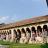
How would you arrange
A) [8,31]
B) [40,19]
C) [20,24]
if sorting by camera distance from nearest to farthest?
[40,19] → [20,24] → [8,31]

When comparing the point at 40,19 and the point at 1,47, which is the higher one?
the point at 40,19

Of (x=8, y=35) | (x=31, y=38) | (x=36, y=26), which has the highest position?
(x=36, y=26)

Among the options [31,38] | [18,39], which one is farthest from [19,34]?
[31,38]

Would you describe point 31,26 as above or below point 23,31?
above

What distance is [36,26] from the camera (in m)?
11.8

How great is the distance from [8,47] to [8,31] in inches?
262

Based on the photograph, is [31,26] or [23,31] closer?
[31,26]

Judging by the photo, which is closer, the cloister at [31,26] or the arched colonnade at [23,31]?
the cloister at [31,26]

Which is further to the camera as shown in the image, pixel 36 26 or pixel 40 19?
pixel 36 26

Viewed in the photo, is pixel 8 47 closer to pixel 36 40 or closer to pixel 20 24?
pixel 36 40

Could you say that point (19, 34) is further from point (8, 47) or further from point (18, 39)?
point (8, 47)

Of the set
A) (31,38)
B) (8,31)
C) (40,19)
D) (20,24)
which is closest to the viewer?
(40,19)

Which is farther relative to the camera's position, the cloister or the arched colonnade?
the arched colonnade

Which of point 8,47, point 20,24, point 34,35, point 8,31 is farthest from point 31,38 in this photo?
point 8,31
